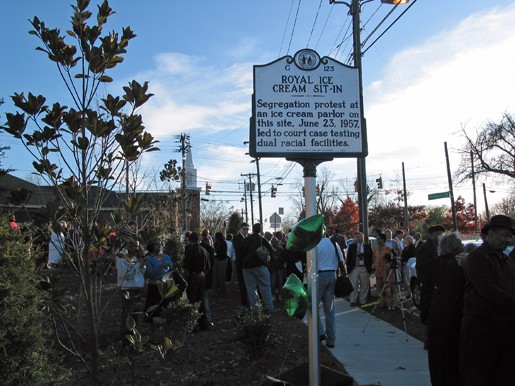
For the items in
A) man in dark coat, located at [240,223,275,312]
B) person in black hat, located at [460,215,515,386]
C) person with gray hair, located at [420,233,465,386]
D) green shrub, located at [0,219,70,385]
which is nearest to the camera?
green shrub, located at [0,219,70,385]

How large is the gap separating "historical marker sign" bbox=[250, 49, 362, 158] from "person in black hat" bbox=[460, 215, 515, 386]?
1377 mm

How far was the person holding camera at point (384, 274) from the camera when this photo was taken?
35.4ft

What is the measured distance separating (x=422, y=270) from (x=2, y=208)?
14.6 ft

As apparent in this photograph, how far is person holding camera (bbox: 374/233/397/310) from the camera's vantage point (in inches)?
425

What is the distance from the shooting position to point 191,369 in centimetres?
616

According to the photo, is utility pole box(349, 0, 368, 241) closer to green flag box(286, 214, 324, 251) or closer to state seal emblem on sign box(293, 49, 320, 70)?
state seal emblem on sign box(293, 49, 320, 70)

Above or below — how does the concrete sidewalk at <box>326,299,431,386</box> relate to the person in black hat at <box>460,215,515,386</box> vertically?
below

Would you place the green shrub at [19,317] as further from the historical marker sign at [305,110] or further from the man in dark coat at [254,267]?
the man in dark coat at [254,267]

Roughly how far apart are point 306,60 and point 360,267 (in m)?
8.04

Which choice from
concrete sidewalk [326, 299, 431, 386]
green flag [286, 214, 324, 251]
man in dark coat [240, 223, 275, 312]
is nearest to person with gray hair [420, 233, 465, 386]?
concrete sidewalk [326, 299, 431, 386]

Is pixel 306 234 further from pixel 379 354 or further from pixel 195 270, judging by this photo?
pixel 195 270

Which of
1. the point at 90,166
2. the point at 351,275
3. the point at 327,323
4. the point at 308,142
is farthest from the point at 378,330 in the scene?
the point at 90,166

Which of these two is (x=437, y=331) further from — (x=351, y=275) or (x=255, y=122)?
(x=351, y=275)

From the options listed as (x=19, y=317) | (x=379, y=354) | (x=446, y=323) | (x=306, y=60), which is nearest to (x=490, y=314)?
(x=446, y=323)
